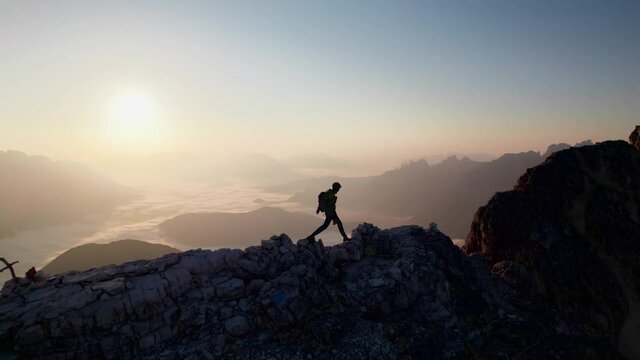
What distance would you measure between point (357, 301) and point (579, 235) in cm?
2375

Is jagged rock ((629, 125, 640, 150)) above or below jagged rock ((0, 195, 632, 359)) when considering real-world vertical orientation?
above

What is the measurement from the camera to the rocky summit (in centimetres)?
1508

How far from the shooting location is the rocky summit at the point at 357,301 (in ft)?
49.5

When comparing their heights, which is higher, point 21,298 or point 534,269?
point 21,298

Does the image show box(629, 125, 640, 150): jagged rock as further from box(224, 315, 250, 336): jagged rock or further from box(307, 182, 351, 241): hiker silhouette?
box(224, 315, 250, 336): jagged rock

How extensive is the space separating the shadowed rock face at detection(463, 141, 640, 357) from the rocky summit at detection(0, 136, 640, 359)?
0.45ft

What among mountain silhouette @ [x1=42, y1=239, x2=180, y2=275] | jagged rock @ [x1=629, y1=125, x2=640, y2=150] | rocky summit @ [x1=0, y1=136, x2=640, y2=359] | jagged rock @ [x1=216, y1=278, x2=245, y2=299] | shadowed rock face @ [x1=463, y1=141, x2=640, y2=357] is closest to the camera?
rocky summit @ [x1=0, y1=136, x2=640, y2=359]

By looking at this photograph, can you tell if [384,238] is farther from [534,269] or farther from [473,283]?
[534,269]

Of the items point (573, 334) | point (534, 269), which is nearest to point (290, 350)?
point (573, 334)

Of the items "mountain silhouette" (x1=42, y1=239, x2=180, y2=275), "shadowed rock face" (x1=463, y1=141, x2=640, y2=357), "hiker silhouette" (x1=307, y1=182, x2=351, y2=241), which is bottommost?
"mountain silhouette" (x1=42, y1=239, x2=180, y2=275)

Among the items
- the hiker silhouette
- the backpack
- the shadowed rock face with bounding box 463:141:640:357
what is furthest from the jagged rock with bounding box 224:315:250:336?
the shadowed rock face with bounding box 463:141:640:357

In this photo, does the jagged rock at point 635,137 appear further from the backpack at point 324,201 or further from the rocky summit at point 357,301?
the backpack at point 324,201

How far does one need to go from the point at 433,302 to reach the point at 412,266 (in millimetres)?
2300

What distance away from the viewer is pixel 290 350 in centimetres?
1552
